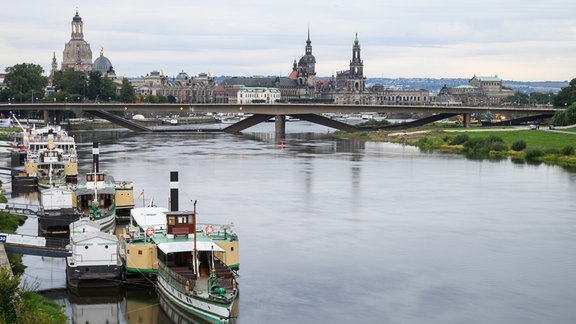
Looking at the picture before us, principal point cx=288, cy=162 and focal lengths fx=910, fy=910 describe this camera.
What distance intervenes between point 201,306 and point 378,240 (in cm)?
1601

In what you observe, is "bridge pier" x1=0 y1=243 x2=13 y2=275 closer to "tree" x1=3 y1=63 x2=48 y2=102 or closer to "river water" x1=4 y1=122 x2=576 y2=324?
"river water" x1=4 y1=122 x2=576 y2=324

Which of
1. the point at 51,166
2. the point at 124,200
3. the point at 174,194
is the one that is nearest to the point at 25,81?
the point at 51,166

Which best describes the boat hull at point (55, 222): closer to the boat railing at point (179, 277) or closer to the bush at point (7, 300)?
the boat railing at point (179, 277)

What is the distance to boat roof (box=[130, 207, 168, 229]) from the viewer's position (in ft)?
128

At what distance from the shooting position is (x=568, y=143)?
95.9m

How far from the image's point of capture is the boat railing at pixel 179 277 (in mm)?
30203

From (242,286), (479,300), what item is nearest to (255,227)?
(242,286)

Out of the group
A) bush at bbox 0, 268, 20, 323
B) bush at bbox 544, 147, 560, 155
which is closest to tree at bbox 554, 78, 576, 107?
bush at bbox 544, 147, 560, 155

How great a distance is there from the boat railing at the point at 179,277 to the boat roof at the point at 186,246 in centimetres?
61

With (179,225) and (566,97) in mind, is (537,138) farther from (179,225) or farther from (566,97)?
(179,225)

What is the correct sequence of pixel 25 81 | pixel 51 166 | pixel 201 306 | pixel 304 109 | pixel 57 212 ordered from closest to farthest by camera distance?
pixel 201 306, pixel 57 212, pixel 51 166, pixel 304 109, pixel 25 81

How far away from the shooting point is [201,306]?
2945 centimetres

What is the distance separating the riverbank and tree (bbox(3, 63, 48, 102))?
77781 mm

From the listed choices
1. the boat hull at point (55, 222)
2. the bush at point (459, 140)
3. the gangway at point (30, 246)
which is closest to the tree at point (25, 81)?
the bush at point (459, 140)
